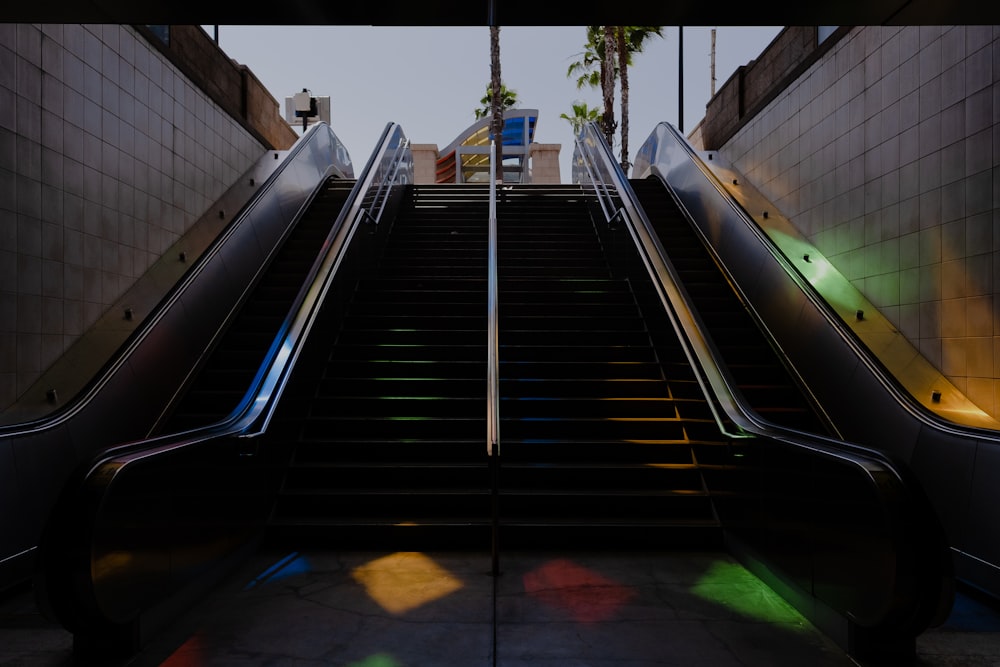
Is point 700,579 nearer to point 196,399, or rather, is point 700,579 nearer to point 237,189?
point 196,399

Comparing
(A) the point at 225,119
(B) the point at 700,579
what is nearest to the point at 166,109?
(A) the point at 225,119

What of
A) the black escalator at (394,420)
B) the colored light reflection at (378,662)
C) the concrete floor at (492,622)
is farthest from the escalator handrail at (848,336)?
the colored light reflection at (378,662)

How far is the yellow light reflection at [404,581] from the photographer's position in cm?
367

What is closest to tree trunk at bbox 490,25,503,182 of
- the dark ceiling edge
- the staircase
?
the staircase

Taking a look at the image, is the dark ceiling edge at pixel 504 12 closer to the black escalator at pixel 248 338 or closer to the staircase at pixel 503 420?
the staircase at pixel 503 420

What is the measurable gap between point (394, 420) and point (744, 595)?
287 cm

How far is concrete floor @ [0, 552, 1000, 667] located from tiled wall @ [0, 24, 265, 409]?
214 centimetres

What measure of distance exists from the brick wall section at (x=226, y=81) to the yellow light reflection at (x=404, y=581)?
5.52m

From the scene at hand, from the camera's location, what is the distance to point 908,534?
8.80 ft

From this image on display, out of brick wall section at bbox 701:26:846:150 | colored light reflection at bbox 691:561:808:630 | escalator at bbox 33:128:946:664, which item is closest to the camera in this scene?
escalator at bbox 33:128:946:664

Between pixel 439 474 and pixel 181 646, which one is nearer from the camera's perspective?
pixel 181 646

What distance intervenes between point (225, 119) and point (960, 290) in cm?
792

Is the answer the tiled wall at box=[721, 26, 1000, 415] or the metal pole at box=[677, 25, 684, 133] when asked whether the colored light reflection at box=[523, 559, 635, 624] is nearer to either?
the tiled wall at box=[721, 26, 1000, 415]

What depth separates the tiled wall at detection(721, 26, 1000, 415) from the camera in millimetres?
4781
